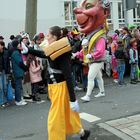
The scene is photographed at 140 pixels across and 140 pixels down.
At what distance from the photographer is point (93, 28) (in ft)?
30.9

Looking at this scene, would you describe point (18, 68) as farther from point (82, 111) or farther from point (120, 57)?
point (120, 57)

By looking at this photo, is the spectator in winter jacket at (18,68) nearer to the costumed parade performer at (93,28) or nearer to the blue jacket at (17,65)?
the blue jacket at (17,65)

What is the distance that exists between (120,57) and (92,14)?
13.8ft

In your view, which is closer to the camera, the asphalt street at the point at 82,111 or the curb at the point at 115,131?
the curb at the point at 115,131

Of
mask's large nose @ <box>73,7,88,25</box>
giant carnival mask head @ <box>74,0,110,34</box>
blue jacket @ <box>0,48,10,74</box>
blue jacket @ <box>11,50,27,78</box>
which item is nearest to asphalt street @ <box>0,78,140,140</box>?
blue jacket @ <box>11,50,27,78</box>

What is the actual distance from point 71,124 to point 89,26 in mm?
3403

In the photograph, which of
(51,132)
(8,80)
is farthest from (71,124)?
(8,80)

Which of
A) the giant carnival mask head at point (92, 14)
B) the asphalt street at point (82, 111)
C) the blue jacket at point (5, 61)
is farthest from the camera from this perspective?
the blue jacket at point (5, 61)

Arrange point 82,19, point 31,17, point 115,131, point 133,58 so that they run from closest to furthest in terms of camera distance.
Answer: point 115,131 < point 82,19 < point 133,58 < point 31,17

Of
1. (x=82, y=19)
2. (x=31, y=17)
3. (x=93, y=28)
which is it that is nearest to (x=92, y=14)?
(x=82, y=19)

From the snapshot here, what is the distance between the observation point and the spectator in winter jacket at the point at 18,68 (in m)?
10.5

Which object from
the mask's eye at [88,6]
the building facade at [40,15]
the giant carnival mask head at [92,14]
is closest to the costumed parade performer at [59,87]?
the giant carnival mask head at [92,14]

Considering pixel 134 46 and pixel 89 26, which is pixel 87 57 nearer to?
pixel 89 26

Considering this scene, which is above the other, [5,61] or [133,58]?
[5,61]
